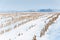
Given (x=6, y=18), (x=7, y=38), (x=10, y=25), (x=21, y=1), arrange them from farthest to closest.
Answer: (x=6, y=18) < (x=10, y=25) < (x=21, y=1) < (x=7, y=38)

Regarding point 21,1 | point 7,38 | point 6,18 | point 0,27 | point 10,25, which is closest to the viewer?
point 7,38

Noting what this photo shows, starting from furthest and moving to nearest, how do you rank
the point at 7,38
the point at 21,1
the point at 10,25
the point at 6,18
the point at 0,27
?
the point at 6,18, the point at 10,25, the point at 21,1, the point at 0,27, the point at 7,38

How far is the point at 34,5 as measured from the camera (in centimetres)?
384

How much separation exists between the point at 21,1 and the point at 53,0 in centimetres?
79

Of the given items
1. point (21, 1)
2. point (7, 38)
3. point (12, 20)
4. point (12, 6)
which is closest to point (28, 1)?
point (21, 1)

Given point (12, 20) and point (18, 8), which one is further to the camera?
point (12, 20)

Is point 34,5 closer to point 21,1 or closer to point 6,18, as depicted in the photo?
point 21,1

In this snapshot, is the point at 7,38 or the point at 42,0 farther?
the point at 42,0

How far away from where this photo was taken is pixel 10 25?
4.06 m

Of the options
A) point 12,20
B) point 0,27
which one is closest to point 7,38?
point 0,27

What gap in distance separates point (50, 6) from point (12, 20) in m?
1.07

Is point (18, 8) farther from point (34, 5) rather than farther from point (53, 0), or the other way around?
point (53, 0)

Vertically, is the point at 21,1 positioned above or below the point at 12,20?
above

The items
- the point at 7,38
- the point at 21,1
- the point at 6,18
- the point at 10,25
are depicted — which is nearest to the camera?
the point at 7,38
